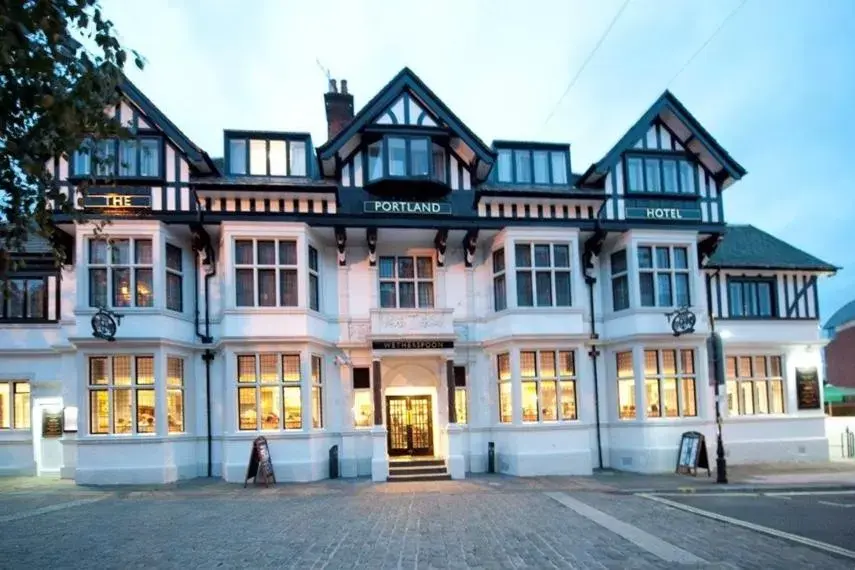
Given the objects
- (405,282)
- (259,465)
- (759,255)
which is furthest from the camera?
(759,255)

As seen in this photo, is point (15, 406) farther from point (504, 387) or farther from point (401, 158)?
point (504, 387)

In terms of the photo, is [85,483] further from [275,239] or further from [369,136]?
[369,136]

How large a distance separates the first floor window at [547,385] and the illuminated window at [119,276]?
10801 millimetres

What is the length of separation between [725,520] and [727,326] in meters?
12.2

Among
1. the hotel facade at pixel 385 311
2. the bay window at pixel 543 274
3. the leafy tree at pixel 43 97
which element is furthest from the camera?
the bay window at pixel 543 274

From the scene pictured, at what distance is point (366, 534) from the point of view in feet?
39.0

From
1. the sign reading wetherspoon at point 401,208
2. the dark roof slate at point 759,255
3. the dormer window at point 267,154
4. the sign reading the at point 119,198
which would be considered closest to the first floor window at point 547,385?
the sign reading wetherspoon at point 401,208

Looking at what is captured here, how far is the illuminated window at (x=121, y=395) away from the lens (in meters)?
19.6

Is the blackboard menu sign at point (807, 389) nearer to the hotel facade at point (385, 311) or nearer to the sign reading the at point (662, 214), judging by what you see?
the hotel facade at point (385, 311)

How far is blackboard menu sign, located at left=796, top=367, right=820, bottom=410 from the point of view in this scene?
79.2ft

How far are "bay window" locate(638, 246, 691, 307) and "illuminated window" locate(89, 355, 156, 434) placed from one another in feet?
47.4

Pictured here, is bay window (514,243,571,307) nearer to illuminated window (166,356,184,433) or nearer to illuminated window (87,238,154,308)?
illuminated window (166,356,184,433)

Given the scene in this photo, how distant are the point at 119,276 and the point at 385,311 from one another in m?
7.33

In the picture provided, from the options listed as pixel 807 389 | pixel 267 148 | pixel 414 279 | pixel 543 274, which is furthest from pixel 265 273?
pixel 807 389
